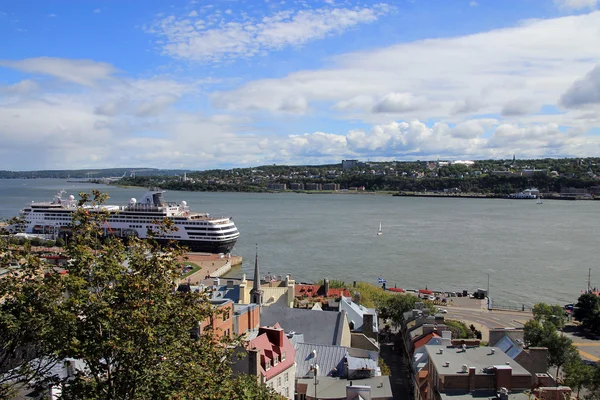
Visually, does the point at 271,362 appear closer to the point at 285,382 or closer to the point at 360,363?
the point at 285,382

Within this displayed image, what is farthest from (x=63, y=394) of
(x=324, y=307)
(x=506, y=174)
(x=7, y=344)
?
(x=506, y=174)

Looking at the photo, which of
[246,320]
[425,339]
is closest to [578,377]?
[425,339]

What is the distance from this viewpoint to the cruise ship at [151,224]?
61.0 m

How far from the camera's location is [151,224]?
65062 mm

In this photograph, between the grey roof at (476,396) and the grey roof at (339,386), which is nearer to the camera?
the grey roof at (476,396)

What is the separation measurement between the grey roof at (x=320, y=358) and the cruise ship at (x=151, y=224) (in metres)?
43.0

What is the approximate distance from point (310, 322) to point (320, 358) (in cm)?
255

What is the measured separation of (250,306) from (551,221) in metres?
82.7

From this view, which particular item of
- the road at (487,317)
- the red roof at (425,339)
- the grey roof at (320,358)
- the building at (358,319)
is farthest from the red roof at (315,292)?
the grey roof at (320,358)

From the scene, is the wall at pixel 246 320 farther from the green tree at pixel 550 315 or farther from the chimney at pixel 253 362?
the green tree at pixel 550 315

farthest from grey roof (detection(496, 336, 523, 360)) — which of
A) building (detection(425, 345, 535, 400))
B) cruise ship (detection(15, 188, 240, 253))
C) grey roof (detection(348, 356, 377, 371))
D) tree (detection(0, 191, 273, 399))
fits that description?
cruise ship (detection(15, 188, 240, 253))

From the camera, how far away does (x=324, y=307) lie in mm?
24328

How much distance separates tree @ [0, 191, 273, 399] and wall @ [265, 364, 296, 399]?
692 centimetres

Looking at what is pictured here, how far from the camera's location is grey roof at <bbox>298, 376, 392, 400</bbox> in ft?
47.4
